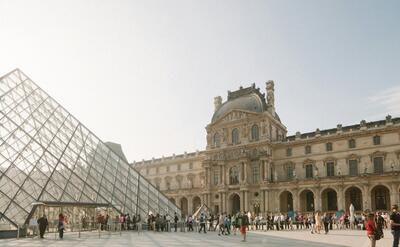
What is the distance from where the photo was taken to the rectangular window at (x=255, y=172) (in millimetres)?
48700

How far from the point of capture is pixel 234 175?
5047 cm

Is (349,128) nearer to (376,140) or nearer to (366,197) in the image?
(376,140)

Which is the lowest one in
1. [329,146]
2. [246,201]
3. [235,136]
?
[246,201]

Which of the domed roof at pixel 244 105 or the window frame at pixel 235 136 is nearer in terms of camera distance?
the domed roof at pixel 244 105

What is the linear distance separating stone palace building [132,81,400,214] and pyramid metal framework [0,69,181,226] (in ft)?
73.9

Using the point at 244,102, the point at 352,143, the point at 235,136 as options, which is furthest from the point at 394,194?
→ the point at 244,102

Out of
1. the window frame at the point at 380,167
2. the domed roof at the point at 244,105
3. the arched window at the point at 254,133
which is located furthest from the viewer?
the domed roof at the point at 244,105

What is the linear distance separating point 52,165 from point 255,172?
32.3 metres

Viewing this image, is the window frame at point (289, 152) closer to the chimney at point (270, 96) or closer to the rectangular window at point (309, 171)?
the rectangular window at point (309, 171)

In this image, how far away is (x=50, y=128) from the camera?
77.9 feet

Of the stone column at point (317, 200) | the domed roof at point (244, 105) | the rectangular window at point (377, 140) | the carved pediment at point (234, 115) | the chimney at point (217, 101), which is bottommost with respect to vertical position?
the stone column at point (317, 200)

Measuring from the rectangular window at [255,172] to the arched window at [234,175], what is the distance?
214 cm

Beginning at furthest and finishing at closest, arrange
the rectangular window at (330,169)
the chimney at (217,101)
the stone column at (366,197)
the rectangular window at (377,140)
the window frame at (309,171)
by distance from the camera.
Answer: the chimney at (217,101), the window frame at (309,171), the rectangular window at (330,169), the rectangular window at (377,140), the stone column at (366,197)

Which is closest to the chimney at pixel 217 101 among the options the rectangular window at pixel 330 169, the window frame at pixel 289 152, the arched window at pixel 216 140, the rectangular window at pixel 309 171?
the arched window at pixel 216 140
